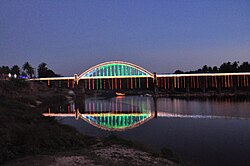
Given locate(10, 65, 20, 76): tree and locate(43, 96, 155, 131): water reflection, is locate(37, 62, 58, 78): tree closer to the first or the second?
locate(10, 65, 20, 76): tree

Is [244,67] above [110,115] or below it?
above

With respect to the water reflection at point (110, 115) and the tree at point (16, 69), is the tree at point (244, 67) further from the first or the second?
the tree at point (16, 69)

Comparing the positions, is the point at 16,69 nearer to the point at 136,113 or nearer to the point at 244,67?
the point at 136,113

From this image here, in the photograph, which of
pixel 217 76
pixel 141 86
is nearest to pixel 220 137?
pixel 217 76

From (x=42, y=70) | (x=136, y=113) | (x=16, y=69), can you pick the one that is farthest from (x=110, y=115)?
(x=42, y=70)

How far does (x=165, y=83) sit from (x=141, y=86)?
57.4ft

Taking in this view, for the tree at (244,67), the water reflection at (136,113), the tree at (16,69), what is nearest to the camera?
the water reflection at (136,113)

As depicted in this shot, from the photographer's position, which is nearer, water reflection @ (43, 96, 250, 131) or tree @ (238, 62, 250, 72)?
water reflection @ (43, 96, 250, 131)

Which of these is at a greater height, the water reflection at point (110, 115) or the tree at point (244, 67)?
the tree at point (244, 67)

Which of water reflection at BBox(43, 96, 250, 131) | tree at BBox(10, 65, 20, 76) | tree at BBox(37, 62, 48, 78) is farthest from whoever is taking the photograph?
tree at BBox(37, 62, 48, 78)

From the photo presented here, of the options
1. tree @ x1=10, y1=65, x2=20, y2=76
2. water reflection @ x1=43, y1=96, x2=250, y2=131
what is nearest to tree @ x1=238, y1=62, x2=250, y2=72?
water reflection @ x1=43, y1=96, x2=250, y2=131

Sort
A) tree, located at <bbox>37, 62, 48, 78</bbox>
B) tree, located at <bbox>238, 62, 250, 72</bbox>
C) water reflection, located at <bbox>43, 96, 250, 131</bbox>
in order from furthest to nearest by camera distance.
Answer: tree, located at <bbox>37, 62, 48, 78</bbox>
tree, located at <bbox>238, 62, 250, 72</bbox>
water reflection, located at <bbox>43, 96, 250, 131</bbox>

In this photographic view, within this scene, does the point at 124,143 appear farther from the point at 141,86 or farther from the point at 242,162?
the point at 141,86

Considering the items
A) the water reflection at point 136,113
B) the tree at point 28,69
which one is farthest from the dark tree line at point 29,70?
the water reflection at point 136,113
